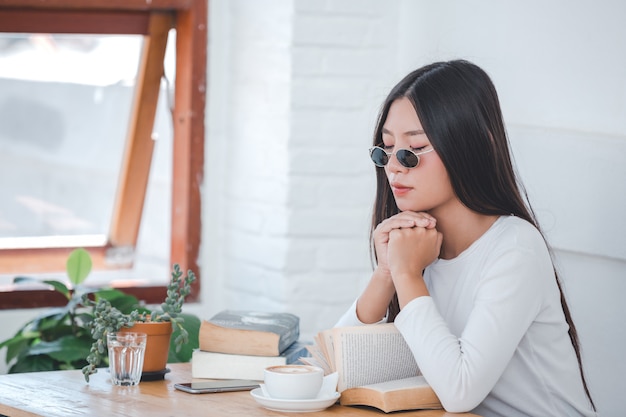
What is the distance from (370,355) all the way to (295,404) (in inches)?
7.4

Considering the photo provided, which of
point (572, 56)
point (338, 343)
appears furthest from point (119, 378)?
point (572, 56)

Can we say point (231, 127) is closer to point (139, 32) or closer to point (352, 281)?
point (139, 32)

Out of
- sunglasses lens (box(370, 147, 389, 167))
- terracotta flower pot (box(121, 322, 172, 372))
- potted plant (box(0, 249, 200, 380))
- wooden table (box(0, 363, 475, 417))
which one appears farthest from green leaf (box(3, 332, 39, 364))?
sunglasses lens (box(370, 147, 389, 167))

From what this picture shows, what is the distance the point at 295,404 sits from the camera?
69.1 inches

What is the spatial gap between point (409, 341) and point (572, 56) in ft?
2.96

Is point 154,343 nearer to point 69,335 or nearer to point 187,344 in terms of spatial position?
point 187,344

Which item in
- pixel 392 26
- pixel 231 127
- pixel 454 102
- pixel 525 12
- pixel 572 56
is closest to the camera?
pixel 454 102

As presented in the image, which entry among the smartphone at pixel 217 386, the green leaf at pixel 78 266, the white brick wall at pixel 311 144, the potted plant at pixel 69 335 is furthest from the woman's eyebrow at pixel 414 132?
the green leaf at pixel 78 266

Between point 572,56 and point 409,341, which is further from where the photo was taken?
point 572,56

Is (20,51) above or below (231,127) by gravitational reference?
above

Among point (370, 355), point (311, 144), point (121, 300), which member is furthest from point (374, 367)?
point (311, 144)

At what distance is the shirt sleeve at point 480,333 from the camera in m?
1.78

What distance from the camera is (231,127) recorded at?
10.8ft

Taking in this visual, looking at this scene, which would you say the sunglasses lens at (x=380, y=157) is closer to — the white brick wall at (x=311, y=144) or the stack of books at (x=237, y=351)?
the stack of books at (x=237, y=351)
